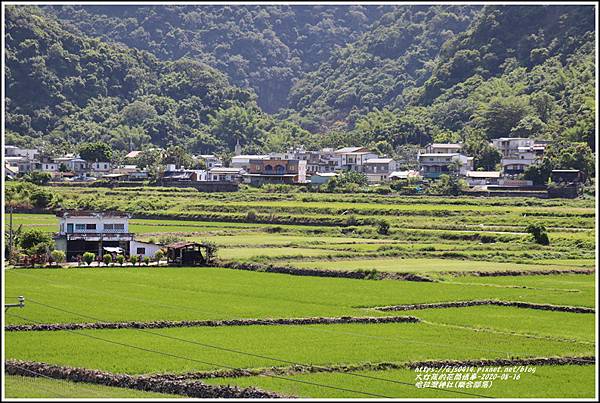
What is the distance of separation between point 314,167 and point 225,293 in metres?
61.2

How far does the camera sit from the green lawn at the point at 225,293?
29.8m

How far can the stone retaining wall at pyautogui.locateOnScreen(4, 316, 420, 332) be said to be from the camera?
2730cm

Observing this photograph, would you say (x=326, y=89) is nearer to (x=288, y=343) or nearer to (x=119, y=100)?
(x=119, y=100)

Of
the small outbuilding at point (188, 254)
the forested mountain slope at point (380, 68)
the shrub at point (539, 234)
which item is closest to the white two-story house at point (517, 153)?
the shrub at point (539, 234)

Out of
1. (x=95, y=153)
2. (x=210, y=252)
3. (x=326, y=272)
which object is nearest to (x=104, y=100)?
(x=95, y=153)

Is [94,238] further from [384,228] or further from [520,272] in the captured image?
[520,272]

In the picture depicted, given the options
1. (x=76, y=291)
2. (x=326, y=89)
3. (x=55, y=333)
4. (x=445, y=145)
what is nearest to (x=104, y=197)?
(x=445, y=145)

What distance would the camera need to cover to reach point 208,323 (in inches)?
1105

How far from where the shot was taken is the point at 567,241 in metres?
47.9

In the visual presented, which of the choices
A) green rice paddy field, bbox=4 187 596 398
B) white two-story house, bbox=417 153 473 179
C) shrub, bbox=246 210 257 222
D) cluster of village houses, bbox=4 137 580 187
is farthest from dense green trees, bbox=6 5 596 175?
green rice paddy field, bbox=4 187 596 398

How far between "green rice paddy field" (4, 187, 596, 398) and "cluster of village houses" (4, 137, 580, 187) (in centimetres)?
2153

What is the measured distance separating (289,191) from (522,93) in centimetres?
4026

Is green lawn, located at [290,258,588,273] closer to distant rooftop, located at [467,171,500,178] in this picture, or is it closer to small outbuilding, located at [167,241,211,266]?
small outbuilding, located at [167,241,211,266]

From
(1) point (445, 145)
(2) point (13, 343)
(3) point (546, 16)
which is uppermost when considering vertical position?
(3) point (546, 16)
